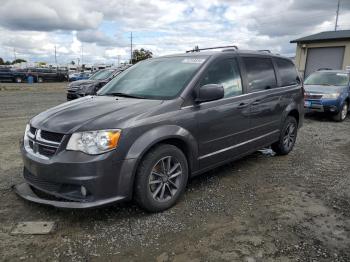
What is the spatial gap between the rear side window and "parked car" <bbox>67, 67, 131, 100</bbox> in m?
6.76

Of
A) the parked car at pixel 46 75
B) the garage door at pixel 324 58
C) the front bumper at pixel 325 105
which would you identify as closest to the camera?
the front bumper at pixel 325 105

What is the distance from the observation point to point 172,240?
3.09 metres

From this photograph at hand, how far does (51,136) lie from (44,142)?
0.35 feet

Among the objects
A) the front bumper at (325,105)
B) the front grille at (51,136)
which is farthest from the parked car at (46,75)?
the front grille at (51,136)

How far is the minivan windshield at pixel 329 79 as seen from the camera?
1130 centimetres

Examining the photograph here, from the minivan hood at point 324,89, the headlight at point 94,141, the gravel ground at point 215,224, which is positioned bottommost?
the gravel ground at point 215,224

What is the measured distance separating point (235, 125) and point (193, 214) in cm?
150

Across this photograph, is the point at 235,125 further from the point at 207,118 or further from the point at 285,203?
the point at 285,203

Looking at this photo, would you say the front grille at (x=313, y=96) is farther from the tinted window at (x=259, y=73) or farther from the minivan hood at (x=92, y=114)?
the minivan hood at (x=92, y=114)

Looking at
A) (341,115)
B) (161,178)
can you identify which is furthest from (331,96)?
(161,178)

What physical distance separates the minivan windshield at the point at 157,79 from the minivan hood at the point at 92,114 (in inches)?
10.4

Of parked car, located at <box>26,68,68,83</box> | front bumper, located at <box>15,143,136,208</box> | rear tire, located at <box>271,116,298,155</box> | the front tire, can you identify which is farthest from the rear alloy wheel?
parked car, located at <box>26,68,68,83</box>

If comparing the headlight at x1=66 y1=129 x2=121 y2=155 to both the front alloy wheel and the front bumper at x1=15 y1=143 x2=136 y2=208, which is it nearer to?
the front bumper at x1=15 y1=143 x2=136 y2=208

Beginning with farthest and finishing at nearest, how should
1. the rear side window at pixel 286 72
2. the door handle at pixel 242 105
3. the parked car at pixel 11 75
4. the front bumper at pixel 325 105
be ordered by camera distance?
1. the parked car at pixel 11 75
2. the front bumper at pixel 325 105
3. the rear side window at pixel 286 72
4. the door handle at pixel 242 105
